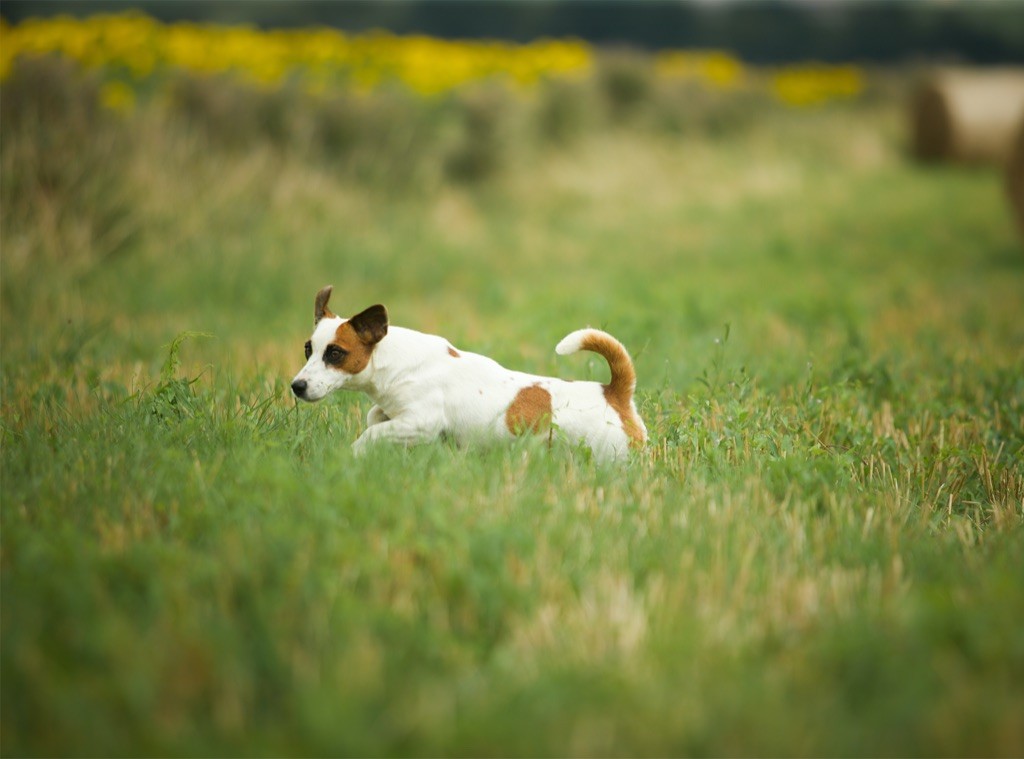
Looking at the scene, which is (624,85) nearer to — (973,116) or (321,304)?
(973,116)

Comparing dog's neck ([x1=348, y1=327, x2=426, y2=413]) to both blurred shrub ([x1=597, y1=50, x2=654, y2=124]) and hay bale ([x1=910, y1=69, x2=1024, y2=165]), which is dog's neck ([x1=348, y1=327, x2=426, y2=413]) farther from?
hay bale ([x1=910, y1=69, x2=1024, y2=165])

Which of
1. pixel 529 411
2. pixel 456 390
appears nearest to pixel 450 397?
pixel 456 390

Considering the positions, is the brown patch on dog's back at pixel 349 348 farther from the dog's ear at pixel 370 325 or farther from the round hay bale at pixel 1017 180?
the round hay bale at pixel 1017 180

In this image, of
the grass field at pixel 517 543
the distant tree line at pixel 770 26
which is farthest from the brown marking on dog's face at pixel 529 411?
the distant tree line at pixel 770 26

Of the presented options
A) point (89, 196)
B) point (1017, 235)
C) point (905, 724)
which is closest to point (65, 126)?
point (89, 196)

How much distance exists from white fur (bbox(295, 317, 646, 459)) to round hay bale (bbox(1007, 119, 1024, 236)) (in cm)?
825

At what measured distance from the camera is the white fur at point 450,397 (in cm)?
383

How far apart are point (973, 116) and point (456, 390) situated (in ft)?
53.2

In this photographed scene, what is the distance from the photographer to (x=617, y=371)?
3908mm

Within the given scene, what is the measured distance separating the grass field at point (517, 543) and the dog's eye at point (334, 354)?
0.35 meters

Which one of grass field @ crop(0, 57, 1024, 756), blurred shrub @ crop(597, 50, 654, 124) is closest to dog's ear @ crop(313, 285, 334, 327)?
grass field @ crop(0, 57, 1024, 756)

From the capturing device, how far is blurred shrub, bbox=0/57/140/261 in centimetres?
775

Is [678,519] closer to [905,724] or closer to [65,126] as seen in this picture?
[905,724]

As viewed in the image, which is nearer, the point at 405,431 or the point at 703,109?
the point at 405,431
